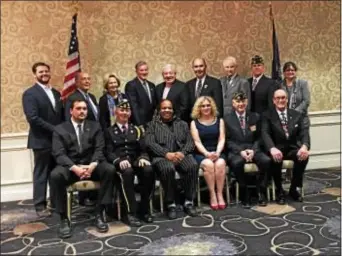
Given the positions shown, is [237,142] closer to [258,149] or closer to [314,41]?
[258,149]

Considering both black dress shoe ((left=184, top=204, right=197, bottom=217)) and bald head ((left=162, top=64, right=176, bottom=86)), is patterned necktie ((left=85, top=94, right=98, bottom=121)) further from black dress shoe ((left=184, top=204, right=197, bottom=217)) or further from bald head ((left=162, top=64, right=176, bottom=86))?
black dress shoe ((left=184, top=204, right=197, bottom=217))

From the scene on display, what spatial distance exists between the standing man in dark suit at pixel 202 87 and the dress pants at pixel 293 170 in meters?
0.79

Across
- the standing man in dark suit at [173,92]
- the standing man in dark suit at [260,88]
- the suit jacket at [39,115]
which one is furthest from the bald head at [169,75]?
the suit jacket at [39,115]

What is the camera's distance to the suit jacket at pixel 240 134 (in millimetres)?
4797

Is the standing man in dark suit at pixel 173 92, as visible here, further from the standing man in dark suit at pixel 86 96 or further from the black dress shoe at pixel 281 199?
the black dress shoe at pixel 281 199

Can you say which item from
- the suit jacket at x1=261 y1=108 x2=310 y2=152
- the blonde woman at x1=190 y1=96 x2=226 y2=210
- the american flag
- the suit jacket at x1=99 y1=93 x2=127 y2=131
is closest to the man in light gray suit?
the blonde woman at x1=190 y1=96 x2=226 y2=210

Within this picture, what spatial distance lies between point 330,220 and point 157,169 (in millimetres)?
1583

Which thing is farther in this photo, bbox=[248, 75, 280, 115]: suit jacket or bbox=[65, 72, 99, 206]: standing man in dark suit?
bbox=[248, 75, 280, 115]: suit jacket

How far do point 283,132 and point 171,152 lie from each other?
1130 mm

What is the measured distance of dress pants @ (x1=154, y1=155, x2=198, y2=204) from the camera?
174 inches

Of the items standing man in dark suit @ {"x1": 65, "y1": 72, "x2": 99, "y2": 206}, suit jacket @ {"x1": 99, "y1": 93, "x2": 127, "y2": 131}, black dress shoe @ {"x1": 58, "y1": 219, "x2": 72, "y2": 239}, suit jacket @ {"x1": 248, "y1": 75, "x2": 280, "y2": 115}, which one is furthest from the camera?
suit jacket @ {"x1": 248, "y1": 75, "x2": 280, "y2": 115}

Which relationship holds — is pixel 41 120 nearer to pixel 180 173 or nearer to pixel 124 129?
pixel 124 129

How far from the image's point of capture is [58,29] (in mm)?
5297

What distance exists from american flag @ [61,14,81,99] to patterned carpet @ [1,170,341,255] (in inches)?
49.4
